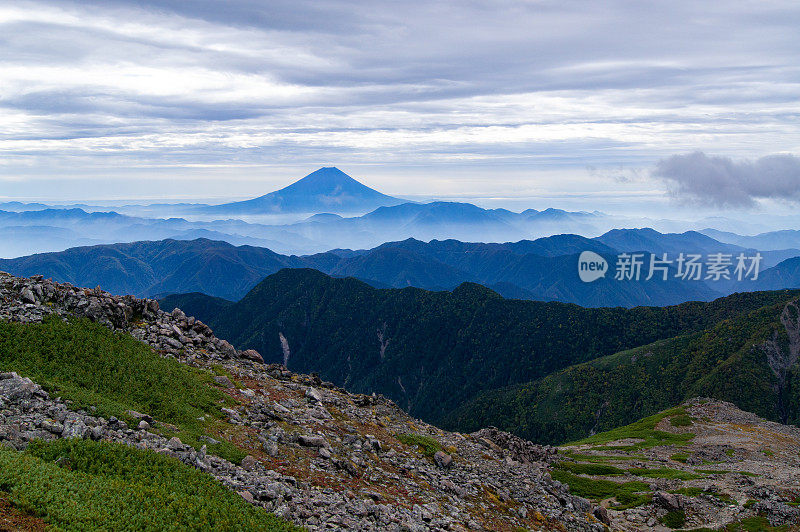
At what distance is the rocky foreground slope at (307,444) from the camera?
1959 centimetres

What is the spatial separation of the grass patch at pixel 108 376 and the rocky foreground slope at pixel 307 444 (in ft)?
2.61

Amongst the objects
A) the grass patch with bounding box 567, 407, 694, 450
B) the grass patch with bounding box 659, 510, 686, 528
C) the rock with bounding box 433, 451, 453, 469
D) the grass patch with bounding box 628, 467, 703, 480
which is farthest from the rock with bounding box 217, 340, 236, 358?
the grass patch with bounding box 567, 407, 694, 450

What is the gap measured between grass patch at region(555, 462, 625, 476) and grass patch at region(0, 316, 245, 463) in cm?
4962

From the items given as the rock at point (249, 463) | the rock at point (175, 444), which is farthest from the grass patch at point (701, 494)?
the rock at point (175, 444)

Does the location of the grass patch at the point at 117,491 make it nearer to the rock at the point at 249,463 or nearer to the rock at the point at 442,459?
the rock at the point at 249,463

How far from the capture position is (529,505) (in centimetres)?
3350

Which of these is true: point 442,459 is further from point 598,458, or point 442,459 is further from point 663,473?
point 598,458

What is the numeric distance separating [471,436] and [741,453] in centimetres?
6354

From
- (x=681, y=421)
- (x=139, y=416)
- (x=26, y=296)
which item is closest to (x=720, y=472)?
(x=681, y=421)

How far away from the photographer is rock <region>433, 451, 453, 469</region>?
109ft

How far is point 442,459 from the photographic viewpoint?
33344 mm

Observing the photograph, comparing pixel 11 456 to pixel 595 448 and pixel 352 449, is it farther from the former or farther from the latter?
pixel 595 448

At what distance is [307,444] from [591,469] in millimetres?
52764

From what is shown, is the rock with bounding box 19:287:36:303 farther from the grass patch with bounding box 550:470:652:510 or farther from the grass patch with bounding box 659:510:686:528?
the grass patch with bounding box 659:510:686:528
